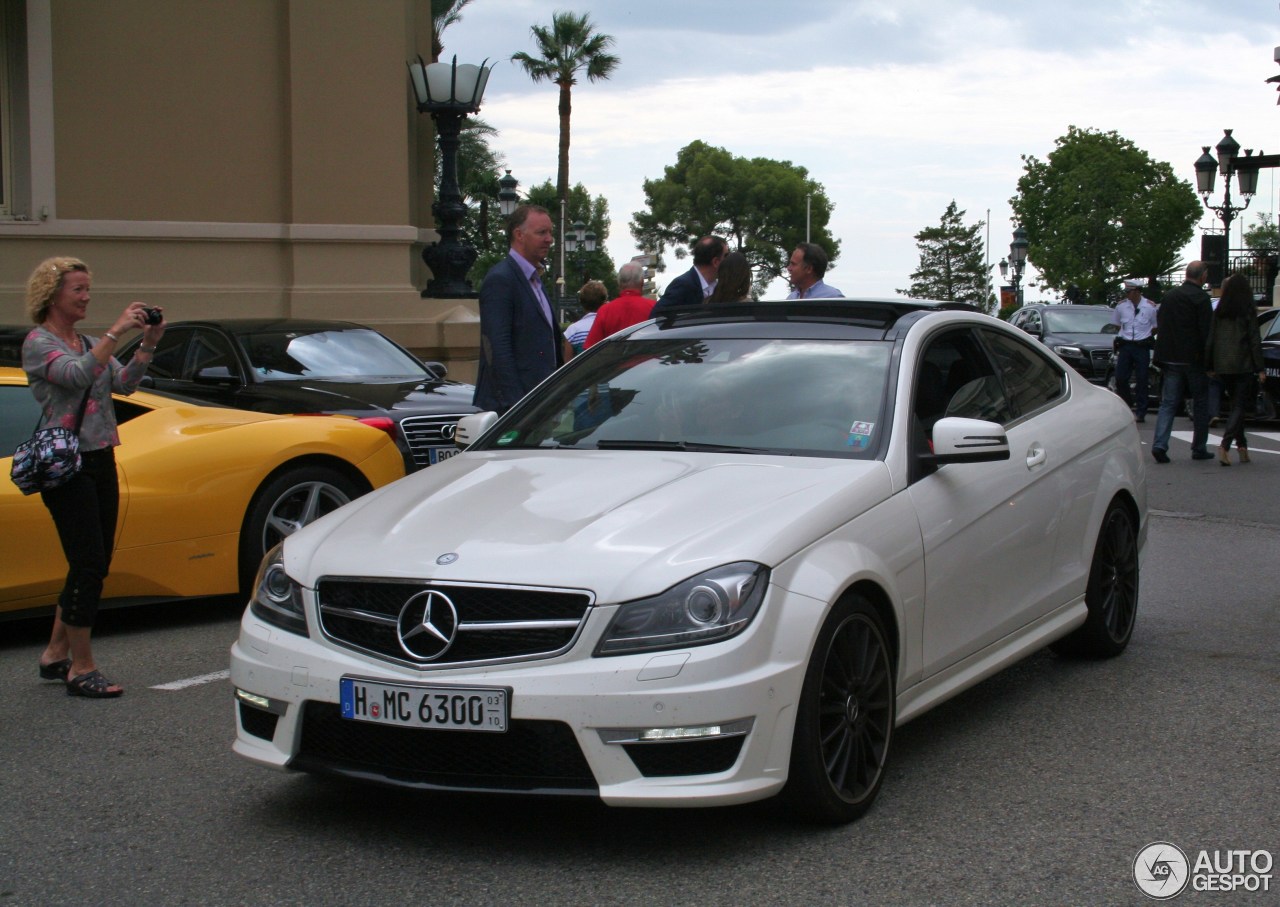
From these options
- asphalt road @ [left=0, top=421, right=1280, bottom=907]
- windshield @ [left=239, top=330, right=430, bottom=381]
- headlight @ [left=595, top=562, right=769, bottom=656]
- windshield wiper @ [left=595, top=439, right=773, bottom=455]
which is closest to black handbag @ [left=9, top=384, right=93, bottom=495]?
asphalt road @ [left=0, top=421, right=1280, bottom=907]

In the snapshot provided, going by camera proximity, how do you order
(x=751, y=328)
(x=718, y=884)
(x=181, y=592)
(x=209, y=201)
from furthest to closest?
(x=209, y=201) → (x=181, y=592) → (x=751, y=328) → (x=718, y=884)

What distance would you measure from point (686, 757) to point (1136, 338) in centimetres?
1794

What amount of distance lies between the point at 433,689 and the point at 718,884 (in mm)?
865

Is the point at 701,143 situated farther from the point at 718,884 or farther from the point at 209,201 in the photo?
the point at 718,884

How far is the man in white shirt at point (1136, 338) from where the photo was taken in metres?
20.2

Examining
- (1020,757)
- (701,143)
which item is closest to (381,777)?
(1020,757)

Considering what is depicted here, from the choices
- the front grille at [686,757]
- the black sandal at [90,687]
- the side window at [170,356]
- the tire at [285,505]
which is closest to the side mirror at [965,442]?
the front grille at [686,757]

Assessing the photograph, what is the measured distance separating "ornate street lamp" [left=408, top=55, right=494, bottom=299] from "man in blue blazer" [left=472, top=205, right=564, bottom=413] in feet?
30.7

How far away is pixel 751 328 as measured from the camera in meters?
5.55

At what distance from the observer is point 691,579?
3.91 meters

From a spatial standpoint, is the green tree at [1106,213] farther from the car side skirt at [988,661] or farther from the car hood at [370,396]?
the car side skirt at [988,661]

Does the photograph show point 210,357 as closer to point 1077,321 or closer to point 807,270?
point 807,270

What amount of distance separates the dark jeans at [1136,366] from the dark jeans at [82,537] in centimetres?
1700

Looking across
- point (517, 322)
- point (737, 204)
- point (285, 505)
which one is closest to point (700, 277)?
point (517, 322)
